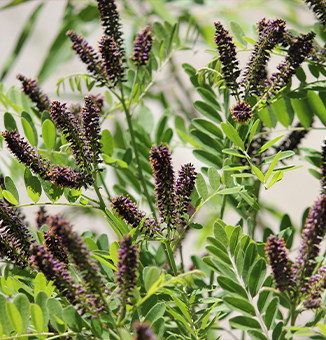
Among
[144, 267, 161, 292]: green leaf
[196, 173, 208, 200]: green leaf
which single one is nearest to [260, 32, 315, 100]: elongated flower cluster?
[196, 173, 208, 200]: green leaf

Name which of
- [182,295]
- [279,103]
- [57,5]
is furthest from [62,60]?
[57,5]

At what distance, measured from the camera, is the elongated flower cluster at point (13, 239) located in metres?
0.36

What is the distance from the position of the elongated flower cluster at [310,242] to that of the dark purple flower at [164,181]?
113mm

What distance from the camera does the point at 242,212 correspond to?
51 centimetres

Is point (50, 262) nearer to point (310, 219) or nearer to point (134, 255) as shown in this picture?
point (134, 255)

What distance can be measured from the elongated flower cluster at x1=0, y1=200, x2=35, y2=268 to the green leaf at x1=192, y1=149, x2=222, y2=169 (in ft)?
0.80

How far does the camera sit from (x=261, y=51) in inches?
15.4

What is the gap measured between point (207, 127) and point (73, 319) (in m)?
0.30

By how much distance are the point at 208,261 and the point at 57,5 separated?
7.95ft

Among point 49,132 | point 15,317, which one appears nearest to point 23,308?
point 15,317

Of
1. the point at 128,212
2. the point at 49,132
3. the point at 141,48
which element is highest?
the point at 141,48

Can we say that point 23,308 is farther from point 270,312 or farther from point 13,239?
point 270,312

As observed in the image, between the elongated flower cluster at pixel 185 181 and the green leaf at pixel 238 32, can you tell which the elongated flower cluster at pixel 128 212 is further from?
the green leaf at pixel 238 32

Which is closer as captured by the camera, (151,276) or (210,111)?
(151,276)
